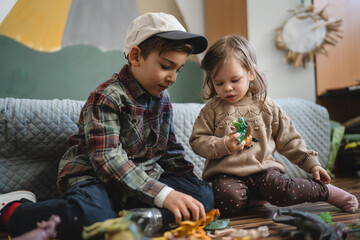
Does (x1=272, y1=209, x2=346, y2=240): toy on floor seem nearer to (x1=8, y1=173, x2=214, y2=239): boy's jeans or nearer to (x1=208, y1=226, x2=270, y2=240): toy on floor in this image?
(x1=208, y1=226, x2=270, y2=240): toy on floor

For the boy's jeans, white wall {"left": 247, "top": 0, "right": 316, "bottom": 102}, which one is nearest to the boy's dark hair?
the boy's jeans

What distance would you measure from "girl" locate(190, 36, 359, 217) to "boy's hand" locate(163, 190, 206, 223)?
0.90 ft

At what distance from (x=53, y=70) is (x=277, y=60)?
140cm

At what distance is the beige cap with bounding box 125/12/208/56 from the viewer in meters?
0.93

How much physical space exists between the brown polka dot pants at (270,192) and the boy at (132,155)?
48mm

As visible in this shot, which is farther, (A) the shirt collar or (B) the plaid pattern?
(A) the shirt collar

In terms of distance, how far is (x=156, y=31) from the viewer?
0.93 metres

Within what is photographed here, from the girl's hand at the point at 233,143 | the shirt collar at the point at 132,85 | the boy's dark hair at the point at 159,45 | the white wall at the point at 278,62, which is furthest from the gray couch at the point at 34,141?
the white wall at the point at 278,62

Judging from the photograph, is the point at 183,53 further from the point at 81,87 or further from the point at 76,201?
the point at 81,87

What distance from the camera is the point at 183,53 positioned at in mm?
977

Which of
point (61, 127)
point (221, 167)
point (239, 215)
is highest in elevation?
point (61, 127)

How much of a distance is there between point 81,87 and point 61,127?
0.68 m

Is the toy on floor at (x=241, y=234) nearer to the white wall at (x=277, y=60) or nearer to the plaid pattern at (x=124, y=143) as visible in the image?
the plaid pattern at (x=124, y=143)

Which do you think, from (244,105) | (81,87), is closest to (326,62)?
(244,105)
